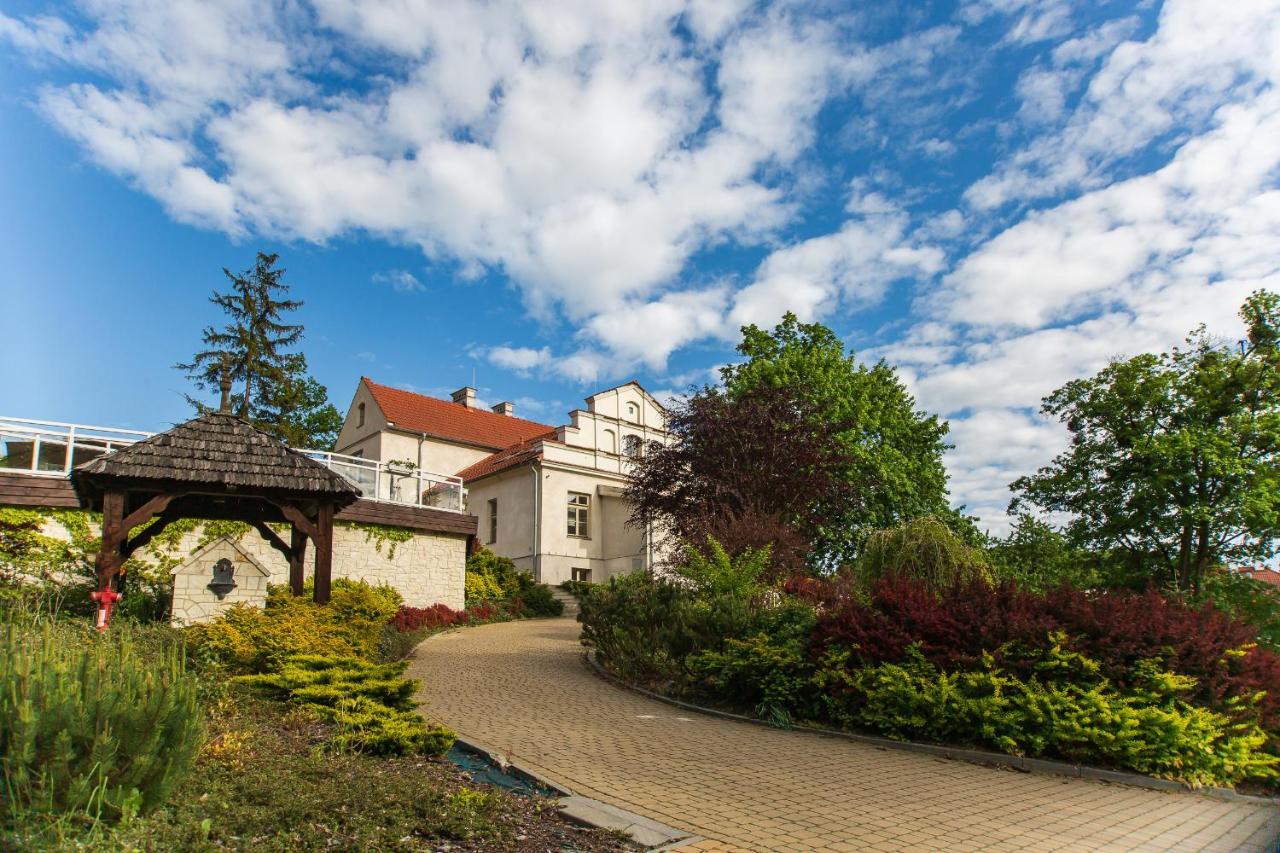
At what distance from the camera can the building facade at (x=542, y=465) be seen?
99.1 ft

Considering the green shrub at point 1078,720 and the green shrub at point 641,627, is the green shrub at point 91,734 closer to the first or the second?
the green shrub at point 1078,720

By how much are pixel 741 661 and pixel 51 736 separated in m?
8.16

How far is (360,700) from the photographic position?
24.4 feet

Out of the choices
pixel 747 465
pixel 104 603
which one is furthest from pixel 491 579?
pixel 104 603

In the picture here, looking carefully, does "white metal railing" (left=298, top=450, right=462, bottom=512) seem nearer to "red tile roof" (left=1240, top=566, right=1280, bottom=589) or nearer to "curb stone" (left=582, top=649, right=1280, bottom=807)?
"curb stone" (left=582, top=649, right=1280, bottom=807)

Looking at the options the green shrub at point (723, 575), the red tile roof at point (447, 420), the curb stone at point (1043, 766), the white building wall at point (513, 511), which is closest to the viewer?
the curb stone at point (1043, 766)

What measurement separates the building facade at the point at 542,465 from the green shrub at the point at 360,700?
18684 mm

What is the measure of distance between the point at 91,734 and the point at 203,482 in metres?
7.62

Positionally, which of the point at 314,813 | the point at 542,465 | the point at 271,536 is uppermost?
the point at 542,465

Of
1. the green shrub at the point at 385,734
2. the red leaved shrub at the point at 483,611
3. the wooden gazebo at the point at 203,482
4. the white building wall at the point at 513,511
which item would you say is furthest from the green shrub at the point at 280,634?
the white building wall at the point at 513,511

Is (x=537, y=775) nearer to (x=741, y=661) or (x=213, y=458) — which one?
(x=741, y=661)

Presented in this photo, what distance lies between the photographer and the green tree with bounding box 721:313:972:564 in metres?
26.1

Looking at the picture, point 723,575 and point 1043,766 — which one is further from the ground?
point 723,575

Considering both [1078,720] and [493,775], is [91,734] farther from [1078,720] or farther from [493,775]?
[1078,720]
